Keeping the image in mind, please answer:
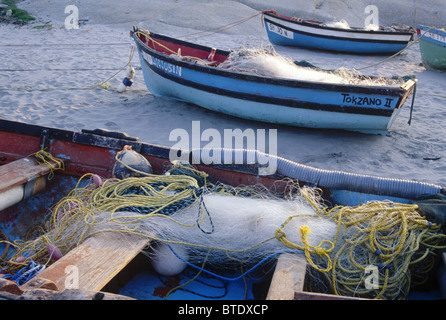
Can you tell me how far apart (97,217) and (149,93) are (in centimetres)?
653

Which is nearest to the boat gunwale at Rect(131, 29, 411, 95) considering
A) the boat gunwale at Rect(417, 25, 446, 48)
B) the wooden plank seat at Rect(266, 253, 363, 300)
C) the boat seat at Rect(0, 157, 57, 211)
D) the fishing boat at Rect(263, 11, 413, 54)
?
the boat seat at Rect(0, 157, 57, 211)

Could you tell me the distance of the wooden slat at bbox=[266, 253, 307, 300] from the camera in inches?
95.2

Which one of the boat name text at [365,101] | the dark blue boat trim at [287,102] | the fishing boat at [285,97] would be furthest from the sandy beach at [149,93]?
the boat name text at [365,101]

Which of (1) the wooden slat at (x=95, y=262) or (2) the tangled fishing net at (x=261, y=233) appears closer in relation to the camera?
(1) the wooden slat at (x=95, y=262)

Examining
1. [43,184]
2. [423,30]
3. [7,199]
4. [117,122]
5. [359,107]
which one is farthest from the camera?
[423,30]

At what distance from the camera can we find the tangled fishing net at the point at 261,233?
8.85ft

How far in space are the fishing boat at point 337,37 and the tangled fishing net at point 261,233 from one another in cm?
1168

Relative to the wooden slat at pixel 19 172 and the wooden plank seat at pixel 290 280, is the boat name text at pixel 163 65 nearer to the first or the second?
the wooden slat at pixel 19 172

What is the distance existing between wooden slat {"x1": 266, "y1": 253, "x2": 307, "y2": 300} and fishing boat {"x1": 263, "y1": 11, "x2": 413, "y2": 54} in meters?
12.2

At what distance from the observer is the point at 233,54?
8.11 m

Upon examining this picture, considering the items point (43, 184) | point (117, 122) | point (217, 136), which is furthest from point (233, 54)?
point (43, 184)

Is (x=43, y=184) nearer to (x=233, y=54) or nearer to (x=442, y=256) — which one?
(x=442, y=256)

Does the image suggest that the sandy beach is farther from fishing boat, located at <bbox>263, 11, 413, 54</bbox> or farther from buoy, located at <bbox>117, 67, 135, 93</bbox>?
fishing boat, located at <bbox>263, 11, 413, 54</bbox>
